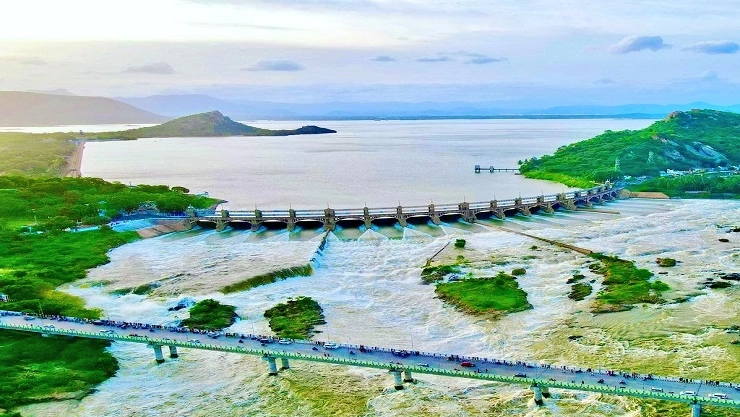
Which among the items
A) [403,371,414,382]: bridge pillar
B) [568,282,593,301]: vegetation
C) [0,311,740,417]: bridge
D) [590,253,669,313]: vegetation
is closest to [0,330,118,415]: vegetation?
[0,311,740,417]: bridge

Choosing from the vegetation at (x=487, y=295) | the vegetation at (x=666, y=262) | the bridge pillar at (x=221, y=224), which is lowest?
the vegetation at (x=487, y=295)

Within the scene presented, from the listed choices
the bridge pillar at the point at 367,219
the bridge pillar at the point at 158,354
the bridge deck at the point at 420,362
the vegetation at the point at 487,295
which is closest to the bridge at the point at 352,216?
the bridge pillar at the point at 367,219

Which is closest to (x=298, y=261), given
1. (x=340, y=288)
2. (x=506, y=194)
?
(x=340, y=288)

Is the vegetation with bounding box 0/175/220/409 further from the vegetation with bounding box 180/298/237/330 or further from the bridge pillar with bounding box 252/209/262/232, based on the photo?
the bridge pillar with bounding box 252/209/262/232

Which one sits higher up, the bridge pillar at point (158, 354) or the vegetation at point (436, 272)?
the vegetation at point (436, 272)

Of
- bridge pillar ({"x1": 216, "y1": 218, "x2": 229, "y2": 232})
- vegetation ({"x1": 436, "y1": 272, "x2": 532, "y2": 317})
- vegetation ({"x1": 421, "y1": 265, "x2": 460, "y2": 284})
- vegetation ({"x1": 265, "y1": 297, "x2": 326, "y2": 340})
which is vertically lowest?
vegetation ({"x1": 265, "y1": 297, "x2": 326, "y2": 340})

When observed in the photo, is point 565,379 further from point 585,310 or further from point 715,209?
point 715,209

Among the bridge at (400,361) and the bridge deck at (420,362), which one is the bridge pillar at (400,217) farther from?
the bridge deck at (420,362)
